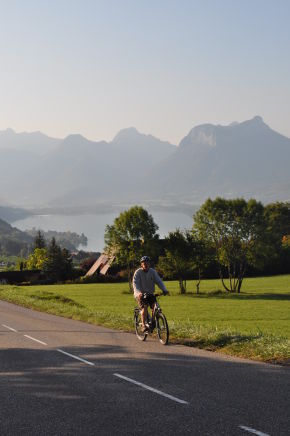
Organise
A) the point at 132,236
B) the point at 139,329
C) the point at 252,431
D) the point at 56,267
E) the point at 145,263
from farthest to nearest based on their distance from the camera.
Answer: the point at 56,267 → the point at 132,236 → the point at 139,329 → the point at 145,263 → the point at 252,431

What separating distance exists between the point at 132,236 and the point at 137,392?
1914 inches

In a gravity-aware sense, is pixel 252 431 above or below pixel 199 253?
below

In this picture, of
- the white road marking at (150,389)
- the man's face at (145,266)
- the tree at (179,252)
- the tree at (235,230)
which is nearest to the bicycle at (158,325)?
the man's face at (145,266)

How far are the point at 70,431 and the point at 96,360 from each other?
522 cm

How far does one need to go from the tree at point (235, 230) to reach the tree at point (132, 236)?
6422mm

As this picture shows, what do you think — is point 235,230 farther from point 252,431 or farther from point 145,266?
point 252,431

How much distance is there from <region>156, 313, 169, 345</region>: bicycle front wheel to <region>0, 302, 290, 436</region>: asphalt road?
0.36 metres

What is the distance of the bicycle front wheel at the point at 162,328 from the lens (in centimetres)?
1388

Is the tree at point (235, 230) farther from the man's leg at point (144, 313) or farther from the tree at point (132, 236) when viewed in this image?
the man's leg at point (144, 313)

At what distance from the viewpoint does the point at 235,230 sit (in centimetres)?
5188

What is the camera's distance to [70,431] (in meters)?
6.48

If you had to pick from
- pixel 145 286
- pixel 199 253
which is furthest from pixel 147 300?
pixel 199 253

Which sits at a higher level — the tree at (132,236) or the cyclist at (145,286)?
the tree at (132,236)

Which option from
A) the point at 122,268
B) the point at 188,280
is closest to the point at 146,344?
the point at 188,280
